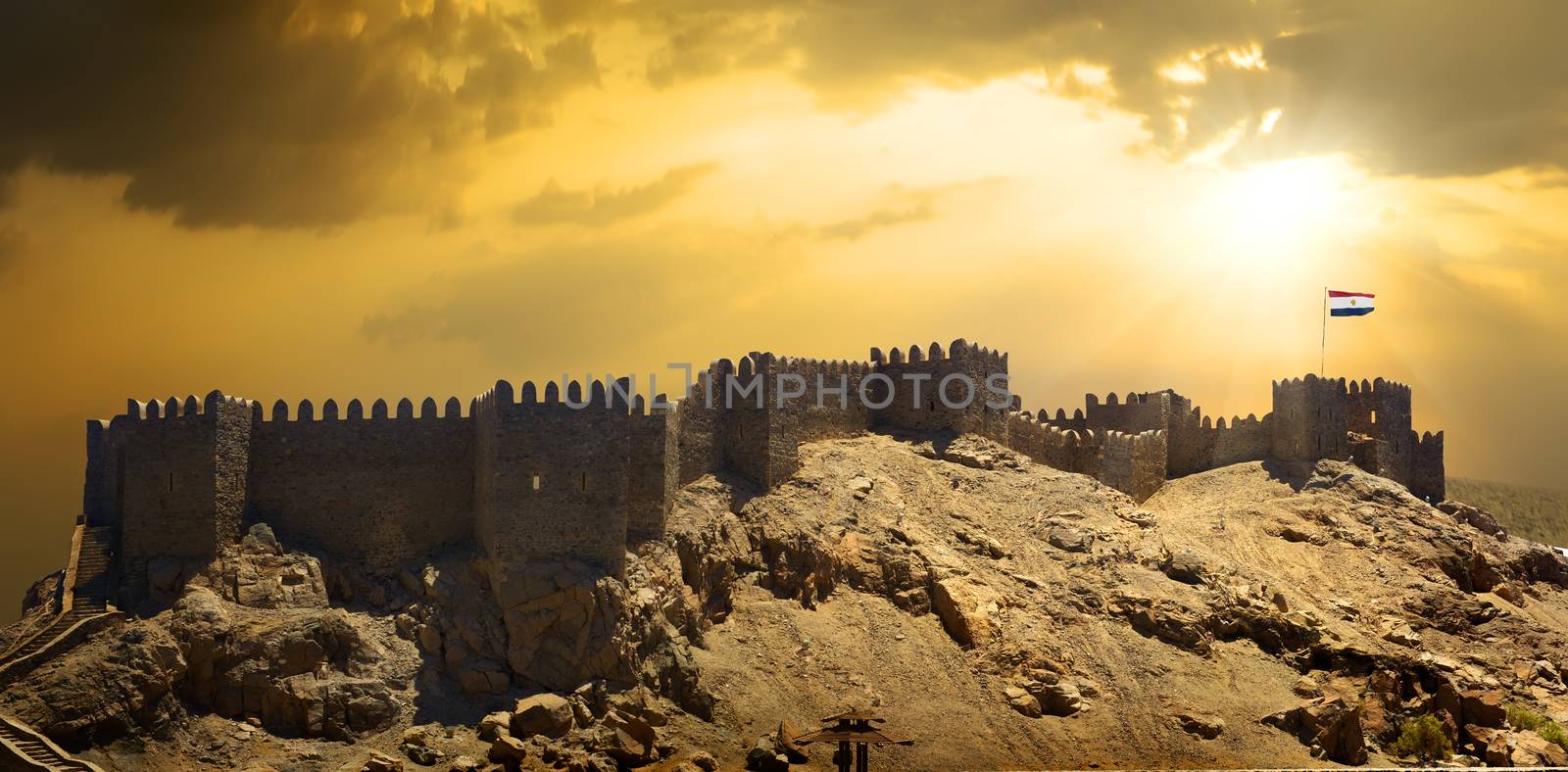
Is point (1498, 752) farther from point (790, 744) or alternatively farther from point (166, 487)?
point (166, 487)

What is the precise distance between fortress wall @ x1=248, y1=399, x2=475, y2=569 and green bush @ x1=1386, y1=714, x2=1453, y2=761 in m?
25.2

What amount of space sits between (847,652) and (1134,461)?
812 inches

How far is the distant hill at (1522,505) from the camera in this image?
296ft

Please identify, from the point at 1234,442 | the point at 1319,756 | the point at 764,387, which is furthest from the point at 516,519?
the point at 1234,442

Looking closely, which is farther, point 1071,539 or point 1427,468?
point 1427,468

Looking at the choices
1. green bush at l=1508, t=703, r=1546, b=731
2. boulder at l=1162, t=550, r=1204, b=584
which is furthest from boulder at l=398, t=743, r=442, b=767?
green bush at l=1508, t=703, r=1546, b=731

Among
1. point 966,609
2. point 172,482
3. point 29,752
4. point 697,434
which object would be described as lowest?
Result: point 29,752

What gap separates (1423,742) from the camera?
1794 inches

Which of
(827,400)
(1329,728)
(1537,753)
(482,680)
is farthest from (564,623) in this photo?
(1537,753)

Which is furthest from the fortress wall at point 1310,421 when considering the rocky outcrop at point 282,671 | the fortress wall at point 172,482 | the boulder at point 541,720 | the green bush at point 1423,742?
the fortress wall at point 172,482

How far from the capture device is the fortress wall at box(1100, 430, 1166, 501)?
198 feet

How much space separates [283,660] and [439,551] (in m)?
5.35

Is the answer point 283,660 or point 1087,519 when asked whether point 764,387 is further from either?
point 283,660

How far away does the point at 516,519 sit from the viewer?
42281mm
